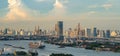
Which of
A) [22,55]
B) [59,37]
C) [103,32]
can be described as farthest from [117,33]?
[22,55]

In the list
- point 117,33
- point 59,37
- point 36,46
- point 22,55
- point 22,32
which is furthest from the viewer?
point 22,32

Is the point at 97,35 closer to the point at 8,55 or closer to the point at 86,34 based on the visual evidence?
the point at 86,34

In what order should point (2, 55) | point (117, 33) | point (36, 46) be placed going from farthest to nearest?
point (117, 33) < point (36, 46) < point (2, 55)

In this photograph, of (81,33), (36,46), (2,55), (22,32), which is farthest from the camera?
(22,32)

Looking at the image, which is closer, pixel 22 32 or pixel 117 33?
pixel 117 33

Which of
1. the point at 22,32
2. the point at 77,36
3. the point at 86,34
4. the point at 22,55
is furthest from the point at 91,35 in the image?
the point at 22,55

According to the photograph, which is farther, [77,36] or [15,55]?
[77,36]

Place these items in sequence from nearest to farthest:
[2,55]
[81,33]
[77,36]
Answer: [2,55] < [77,36] < [81,33]

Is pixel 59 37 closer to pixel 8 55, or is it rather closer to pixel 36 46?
pixel 36 46
